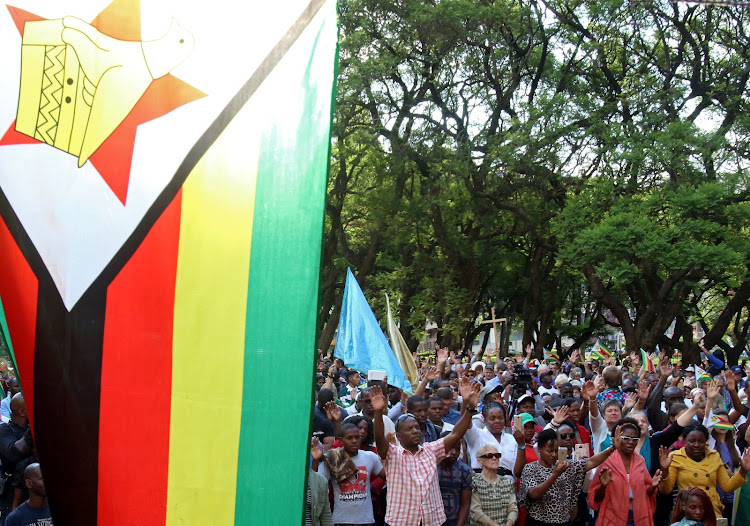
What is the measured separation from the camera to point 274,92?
8.43 feet

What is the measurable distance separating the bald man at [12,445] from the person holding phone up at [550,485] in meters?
3.65

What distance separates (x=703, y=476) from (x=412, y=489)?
2.66m

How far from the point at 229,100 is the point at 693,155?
19.2 metres

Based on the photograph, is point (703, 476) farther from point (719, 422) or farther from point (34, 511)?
point (34, 511)

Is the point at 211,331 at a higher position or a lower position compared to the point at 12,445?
higher

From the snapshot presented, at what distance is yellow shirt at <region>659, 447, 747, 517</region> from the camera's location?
22.7 ft

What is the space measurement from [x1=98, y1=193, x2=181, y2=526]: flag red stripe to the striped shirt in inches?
128

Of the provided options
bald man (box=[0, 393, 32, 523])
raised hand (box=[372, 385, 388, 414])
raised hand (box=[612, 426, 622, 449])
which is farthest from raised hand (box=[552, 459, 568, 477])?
bald man (box=[0, 393, 32, 523])

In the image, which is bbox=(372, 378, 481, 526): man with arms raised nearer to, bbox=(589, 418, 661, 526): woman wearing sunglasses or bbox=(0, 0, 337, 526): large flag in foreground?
bbox=(589, 418, 661, 526): woman wearing sunglasses

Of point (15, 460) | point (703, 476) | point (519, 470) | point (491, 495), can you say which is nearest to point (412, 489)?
point (491, 495)

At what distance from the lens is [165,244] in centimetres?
254

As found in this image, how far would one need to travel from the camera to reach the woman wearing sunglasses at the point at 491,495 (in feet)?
20.0

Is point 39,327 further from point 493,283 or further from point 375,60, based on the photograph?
point 493,283

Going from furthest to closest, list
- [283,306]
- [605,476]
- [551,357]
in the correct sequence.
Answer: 1. [551,357]
2. [605,476]
3. [283,306]
